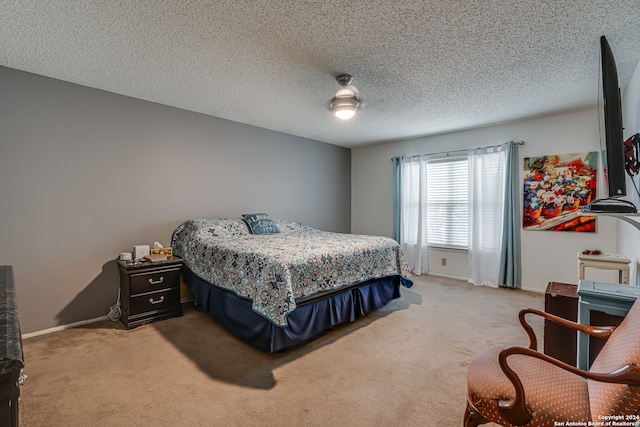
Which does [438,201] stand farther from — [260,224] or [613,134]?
[613,134]

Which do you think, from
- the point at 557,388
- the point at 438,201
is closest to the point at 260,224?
the point at 438,201

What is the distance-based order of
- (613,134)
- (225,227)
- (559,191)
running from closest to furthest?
(613,134)
(225,227)
(559,191)

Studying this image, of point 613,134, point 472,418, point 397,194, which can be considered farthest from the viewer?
point 397,194

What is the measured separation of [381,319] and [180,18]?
3.17 metres

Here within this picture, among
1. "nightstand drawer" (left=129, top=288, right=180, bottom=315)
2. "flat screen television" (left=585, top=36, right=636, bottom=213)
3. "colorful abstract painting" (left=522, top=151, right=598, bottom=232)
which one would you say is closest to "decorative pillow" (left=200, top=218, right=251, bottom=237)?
"nightstand drawer" (left=129, top=288, right=180, bottom=315)

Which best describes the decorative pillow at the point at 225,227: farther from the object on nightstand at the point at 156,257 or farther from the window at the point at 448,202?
the window at the point at 448,202

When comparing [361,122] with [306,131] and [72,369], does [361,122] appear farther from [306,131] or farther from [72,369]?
[72,369]

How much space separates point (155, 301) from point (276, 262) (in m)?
1.66

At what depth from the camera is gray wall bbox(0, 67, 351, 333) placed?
2.73 m

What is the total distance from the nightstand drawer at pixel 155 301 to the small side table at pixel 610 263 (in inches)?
165

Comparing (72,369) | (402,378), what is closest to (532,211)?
(402,378)

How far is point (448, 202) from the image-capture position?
499cm

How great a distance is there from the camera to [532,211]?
4129 mm

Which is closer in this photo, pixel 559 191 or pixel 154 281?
pixel 154 281
